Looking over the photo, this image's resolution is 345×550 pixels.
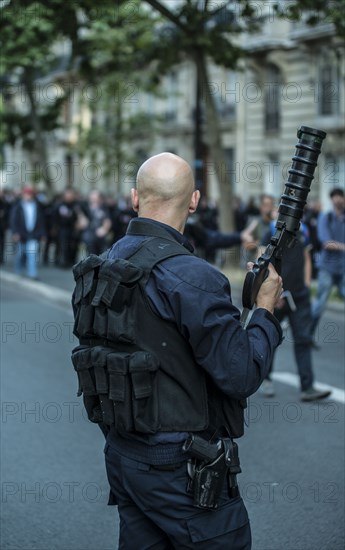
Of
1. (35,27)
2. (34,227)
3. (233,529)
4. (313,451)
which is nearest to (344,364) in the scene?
(313,451)

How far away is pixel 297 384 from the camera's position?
31.8 feet

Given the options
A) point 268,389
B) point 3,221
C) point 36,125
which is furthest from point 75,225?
point 268,389

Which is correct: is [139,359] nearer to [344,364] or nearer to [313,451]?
[313,451]

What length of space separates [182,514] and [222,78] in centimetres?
3523

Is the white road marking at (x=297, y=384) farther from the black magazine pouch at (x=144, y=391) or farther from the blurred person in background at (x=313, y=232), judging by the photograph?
the blurred person in background at (x=313, y=232)

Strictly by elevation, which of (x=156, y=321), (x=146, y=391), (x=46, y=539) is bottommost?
(x=46, y=539)

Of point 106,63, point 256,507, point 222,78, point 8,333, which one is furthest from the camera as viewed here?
point 222,78

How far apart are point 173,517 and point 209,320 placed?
0.62m

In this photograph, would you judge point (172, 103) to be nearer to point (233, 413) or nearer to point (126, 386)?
point (233, 413)

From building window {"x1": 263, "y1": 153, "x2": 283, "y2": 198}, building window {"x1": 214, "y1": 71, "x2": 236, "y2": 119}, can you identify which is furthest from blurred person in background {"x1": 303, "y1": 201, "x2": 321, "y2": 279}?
building window {"x1": 214, "y1": 71, "x2": 236, "y2": 119}

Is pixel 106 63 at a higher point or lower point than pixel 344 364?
higher

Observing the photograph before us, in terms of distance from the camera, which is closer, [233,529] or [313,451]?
[233,529]

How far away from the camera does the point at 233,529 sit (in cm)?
321

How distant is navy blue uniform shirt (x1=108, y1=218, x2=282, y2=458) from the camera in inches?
122
